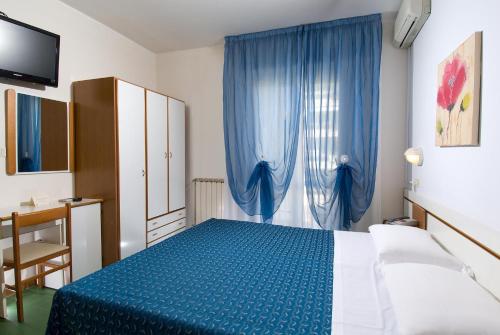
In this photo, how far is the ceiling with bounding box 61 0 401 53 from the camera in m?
2.65

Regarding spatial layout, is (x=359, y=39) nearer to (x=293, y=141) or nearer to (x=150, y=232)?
(x=293, y=141)

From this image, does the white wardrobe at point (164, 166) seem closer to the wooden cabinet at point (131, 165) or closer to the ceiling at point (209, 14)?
the wooden cabinet at point (131, 165)

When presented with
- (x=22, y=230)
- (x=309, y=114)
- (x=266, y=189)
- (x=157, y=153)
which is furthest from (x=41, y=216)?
(x=309, y=114)

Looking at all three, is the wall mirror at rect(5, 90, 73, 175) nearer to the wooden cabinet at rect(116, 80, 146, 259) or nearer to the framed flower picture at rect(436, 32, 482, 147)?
the wooden cabinet at rect(116, 80, 146, 259)

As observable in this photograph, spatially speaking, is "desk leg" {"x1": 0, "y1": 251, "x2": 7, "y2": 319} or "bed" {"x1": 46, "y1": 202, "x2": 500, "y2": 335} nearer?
"bed" {"x1": 46, "y1": 202, "x2": 500, "y2": 335}

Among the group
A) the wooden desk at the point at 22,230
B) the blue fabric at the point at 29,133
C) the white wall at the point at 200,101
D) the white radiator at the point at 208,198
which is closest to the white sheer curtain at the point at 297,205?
the white radiator at the point at 208,198

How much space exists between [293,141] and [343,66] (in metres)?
0.97

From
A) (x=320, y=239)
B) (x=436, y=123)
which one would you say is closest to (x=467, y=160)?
(x=436, y=123)

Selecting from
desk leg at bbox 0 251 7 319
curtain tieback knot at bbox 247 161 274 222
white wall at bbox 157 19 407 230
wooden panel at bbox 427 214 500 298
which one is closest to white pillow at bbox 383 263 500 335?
wooden panel at bbox 427 214 500 298

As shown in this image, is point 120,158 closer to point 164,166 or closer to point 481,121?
point 164,166

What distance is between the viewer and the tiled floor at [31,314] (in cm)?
192

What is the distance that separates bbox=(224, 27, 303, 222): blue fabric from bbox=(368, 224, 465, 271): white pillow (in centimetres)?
151

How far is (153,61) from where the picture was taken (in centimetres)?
393

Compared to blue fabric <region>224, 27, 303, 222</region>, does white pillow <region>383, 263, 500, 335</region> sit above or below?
below
